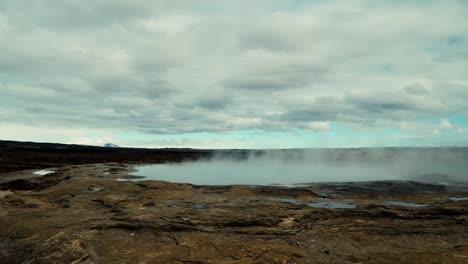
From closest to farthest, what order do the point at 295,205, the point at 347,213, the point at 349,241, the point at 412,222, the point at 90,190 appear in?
the point at 349,241 < the point at 412,222 < the point at 347,213 < the point at 295,205 < the point at 90,190

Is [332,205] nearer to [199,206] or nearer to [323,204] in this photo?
[323,204]

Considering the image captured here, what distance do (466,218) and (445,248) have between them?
20.1 ft

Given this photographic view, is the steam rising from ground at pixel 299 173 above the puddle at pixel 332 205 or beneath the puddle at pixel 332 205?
above

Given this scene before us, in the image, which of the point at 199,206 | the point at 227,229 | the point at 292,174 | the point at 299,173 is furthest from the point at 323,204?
the point at 299,173

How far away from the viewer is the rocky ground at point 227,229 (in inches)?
550

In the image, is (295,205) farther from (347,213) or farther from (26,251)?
(26,251)

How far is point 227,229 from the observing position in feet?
57.5

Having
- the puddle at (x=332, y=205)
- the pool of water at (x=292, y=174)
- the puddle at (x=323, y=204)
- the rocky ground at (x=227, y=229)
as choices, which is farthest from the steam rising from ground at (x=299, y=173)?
the rocky ground at (x=227, y=229)

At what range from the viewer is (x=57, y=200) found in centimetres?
2644

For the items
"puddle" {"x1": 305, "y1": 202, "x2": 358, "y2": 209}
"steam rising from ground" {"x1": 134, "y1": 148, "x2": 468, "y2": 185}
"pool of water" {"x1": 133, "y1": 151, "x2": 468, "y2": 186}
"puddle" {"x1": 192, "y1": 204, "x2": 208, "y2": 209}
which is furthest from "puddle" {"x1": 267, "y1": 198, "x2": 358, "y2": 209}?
"steam rising from ground" {"x1": 134, "y1": 148, "x2": 468, "y2": 185}

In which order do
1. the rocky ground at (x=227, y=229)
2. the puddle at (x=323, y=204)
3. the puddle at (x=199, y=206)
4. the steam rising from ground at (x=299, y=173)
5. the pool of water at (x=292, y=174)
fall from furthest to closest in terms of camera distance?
the steam rising from ground at (x=299, y=173), the pool of water at (x=292, y=174), the puddle at (x=323, y=204), the puddle at (x=199, y=206), the rocky ground at (x=227, y=229)

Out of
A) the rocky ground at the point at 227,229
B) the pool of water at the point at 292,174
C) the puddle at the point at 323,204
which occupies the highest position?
the pool of water at the point at 292,174

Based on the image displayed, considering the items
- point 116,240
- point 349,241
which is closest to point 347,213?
point 349,241

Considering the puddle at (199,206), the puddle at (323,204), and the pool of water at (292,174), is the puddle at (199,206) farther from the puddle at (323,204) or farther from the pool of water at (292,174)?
the pool of water at (292,174)
